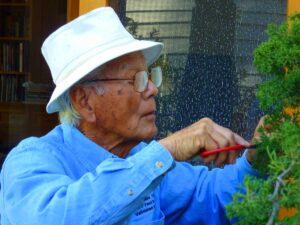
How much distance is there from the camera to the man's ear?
2.18 metres

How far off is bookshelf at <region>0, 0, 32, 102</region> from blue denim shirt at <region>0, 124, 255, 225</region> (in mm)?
4077

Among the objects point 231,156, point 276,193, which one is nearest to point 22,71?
point 231,156

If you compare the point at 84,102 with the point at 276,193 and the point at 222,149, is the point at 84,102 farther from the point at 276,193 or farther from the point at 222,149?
the point at 276,193

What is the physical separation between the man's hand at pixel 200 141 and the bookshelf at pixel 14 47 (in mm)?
4338

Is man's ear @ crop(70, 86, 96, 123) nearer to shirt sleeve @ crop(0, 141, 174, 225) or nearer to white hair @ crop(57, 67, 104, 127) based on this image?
white hair @ crop(57, 67, 104, 127)

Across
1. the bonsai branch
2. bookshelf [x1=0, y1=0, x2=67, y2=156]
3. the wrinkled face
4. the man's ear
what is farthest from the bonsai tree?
bookshelf [x1=0, y1=0, x2=67, y2=156]

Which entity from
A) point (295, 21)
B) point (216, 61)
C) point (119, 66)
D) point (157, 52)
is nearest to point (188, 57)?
point (216, 61)

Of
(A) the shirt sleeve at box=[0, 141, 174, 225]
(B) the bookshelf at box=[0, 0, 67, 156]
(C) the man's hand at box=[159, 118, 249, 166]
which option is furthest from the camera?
(B) the bookshelf at box=[0, 0, 67, 156]

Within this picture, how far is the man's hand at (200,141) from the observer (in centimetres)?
203

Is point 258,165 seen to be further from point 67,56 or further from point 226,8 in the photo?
point 226,8

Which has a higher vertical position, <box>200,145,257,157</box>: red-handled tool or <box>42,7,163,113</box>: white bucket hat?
<box>42,7,163,113</box>: white bucket hat

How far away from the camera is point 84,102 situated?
7.20 ft

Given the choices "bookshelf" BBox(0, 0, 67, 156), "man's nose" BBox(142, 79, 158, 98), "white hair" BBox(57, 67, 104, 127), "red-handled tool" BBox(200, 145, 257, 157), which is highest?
"man's nose" BBox(142, 79, 158, 98)

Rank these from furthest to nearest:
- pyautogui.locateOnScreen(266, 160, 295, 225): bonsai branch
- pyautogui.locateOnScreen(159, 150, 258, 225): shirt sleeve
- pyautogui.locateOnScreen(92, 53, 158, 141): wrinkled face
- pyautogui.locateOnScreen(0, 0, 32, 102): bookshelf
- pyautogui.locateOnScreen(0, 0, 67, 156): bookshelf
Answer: pyautogui.locateOnScreen(0, 0, 32, 102): bookshelf
pyautogui.locateOnScreen(0, 0, 67, 156): bookshelf
pyautogui.locateOnScreen(159, 150, 258, 225): shirt sleeve
pyautogui.locateOnScreen(92, 53, 158, 141): wrinkled face
pyautogui.locateOnScreen(266, 160, 295, 225): bonsai branch
